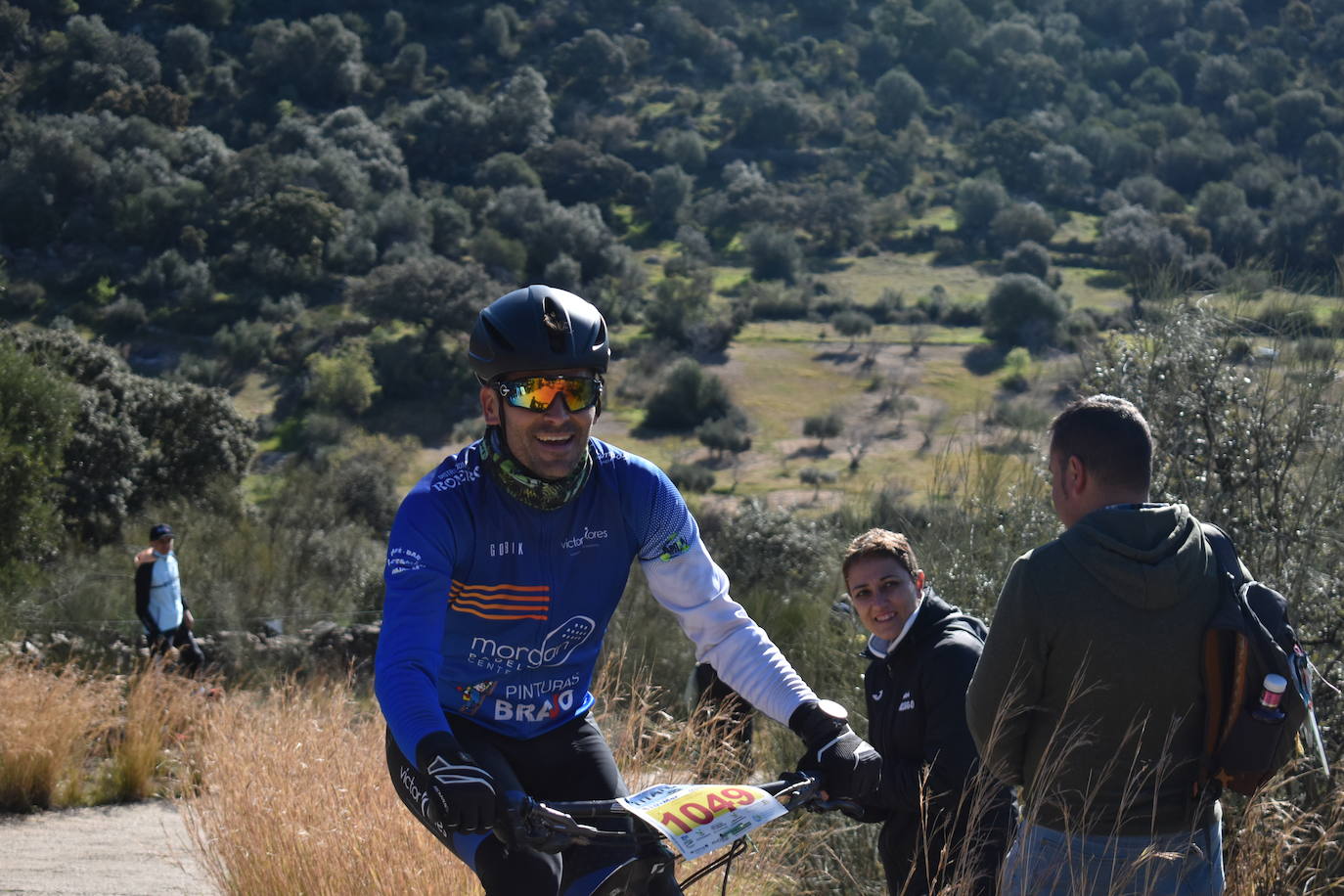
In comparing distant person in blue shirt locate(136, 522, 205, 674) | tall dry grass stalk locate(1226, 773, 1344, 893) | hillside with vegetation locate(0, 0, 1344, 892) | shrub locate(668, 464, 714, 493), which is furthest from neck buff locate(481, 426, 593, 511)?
shrub locate(668, 464, 714, 493)

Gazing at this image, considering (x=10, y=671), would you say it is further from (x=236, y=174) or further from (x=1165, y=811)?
(x=236, y=174)

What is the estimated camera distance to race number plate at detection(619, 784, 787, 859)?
2580 millimetres

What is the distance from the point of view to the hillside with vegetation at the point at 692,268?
922cm

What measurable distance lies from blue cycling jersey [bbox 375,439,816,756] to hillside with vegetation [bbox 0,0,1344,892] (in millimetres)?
2270

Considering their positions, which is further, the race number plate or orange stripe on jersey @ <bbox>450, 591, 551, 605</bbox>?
orange stripe on jersey @ <bbox>450, 591, 551, 605</bbox>

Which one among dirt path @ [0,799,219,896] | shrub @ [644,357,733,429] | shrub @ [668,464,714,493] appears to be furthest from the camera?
shrub @ [644,357,733,429]

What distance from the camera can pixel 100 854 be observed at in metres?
6.66

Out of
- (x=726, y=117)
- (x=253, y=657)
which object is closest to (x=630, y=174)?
(x=726, y=117)

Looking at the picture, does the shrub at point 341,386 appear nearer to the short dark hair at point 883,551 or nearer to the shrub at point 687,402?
the shrub at point 687,402

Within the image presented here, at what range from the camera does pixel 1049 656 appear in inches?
128

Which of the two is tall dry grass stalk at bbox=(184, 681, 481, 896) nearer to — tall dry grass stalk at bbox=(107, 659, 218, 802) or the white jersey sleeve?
the white jersey sleeve

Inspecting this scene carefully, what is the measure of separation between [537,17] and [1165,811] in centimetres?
11781

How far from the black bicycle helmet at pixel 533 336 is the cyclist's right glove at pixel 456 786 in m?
0.91

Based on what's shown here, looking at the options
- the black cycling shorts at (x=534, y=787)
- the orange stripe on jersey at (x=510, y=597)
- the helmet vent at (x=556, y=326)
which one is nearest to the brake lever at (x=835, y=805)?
the black cycling shorts at (x=534, y=787)
